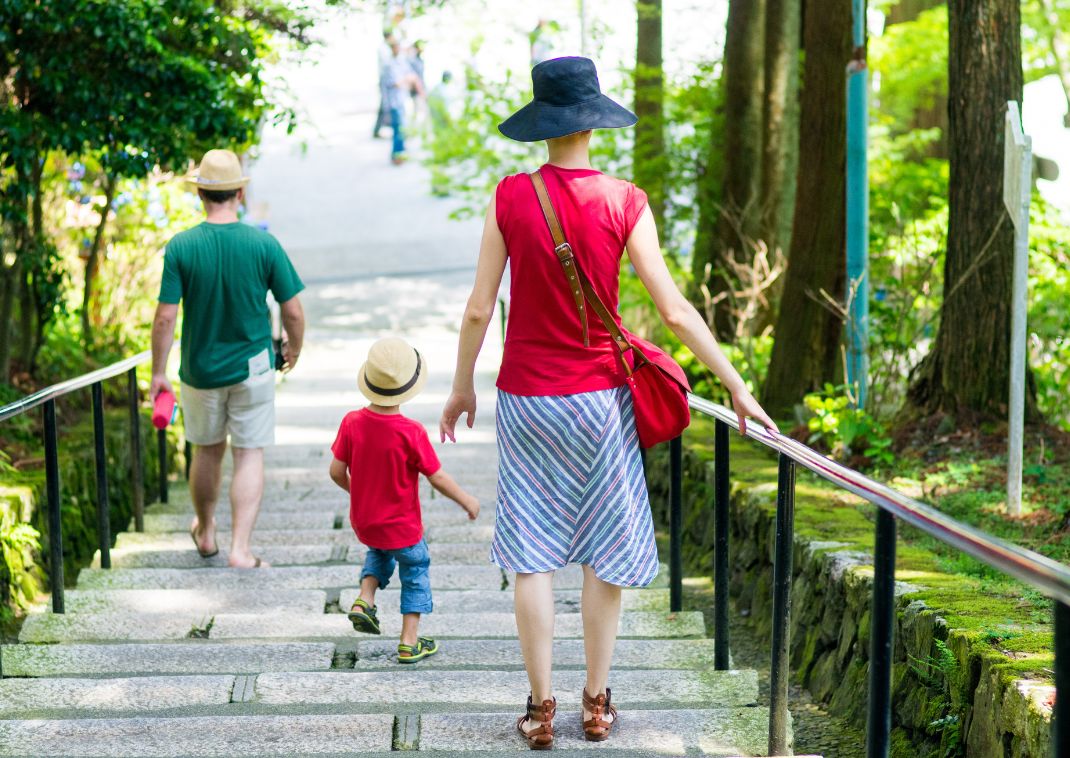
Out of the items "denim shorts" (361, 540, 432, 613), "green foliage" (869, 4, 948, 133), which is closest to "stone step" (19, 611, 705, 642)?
"denim shorts" (361, 540, 432, 613)

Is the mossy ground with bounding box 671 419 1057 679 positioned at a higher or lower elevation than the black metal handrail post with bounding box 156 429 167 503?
higher

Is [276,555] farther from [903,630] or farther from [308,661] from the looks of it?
[903,630]

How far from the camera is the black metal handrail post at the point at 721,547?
397 centimetres

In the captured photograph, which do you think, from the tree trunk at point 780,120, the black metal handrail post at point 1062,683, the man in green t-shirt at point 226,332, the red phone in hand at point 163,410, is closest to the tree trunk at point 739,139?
the tree trunk at point 780,120

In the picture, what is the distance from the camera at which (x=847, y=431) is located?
239 inches

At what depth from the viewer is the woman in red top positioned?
10.4 ft

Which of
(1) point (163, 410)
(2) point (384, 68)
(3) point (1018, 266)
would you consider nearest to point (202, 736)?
(1) point (163, 410)

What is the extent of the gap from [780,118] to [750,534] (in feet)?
13.6

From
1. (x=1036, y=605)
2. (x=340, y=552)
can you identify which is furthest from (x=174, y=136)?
(x=1036, y=605)

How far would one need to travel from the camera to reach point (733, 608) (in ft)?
19.3

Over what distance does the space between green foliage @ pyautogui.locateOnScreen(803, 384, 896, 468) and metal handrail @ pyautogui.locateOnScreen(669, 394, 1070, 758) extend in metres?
1.76

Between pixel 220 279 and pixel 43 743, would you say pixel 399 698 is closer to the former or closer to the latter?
pixel 43 743

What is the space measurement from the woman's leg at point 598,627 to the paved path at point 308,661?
0.15 meters

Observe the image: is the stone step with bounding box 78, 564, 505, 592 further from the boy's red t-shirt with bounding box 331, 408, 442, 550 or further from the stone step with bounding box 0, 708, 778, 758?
the stone step with bounding box 0, 708, 778, 758
